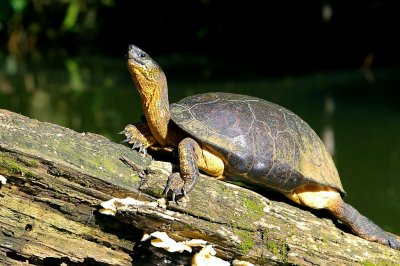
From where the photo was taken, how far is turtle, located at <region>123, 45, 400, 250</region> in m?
3.62

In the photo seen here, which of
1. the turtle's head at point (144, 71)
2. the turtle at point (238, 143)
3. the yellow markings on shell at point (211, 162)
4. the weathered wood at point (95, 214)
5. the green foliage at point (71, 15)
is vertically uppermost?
the green foliage at point (71, 15)

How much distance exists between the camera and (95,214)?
3432mm

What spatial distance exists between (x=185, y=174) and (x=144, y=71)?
719mm

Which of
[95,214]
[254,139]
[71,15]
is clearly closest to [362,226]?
[254,139]

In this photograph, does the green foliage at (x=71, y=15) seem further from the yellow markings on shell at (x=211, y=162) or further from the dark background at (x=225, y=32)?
the yellow markings on shell at (x=211, y=162)

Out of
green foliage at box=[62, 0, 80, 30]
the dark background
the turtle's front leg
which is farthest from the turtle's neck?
green foliage at box=[62, 0, 80, 30]

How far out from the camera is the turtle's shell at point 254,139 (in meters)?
3.62

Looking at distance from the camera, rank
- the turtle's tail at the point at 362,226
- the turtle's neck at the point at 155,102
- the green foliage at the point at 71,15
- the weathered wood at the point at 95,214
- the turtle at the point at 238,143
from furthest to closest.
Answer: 1. the green foliage at the point at 71,15
2. the turtle's tail at the point at 362,226
3. the turtle's neck at the point at 155,102
4. the turtle at the point at 238,143
5. the weathered wood at the point at 95,214

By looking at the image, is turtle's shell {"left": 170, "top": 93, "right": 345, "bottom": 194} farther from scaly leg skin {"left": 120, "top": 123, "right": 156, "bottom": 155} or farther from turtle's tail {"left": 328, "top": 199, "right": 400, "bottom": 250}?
scaly leg skin {"left": 120, "top": 123, "right": 156, "bottom": 155}

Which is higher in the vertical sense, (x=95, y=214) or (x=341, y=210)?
(x=341, y=210)

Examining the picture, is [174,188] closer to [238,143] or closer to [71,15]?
[238,143]

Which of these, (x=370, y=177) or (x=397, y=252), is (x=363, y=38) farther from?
(x=397, y=252)

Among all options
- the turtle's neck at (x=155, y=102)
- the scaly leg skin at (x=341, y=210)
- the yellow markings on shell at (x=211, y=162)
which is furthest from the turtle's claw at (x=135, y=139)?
the scaly leg skin at (x=341, y=210)

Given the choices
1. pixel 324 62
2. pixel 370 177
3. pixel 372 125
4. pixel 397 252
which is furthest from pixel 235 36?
pixel 397 252
